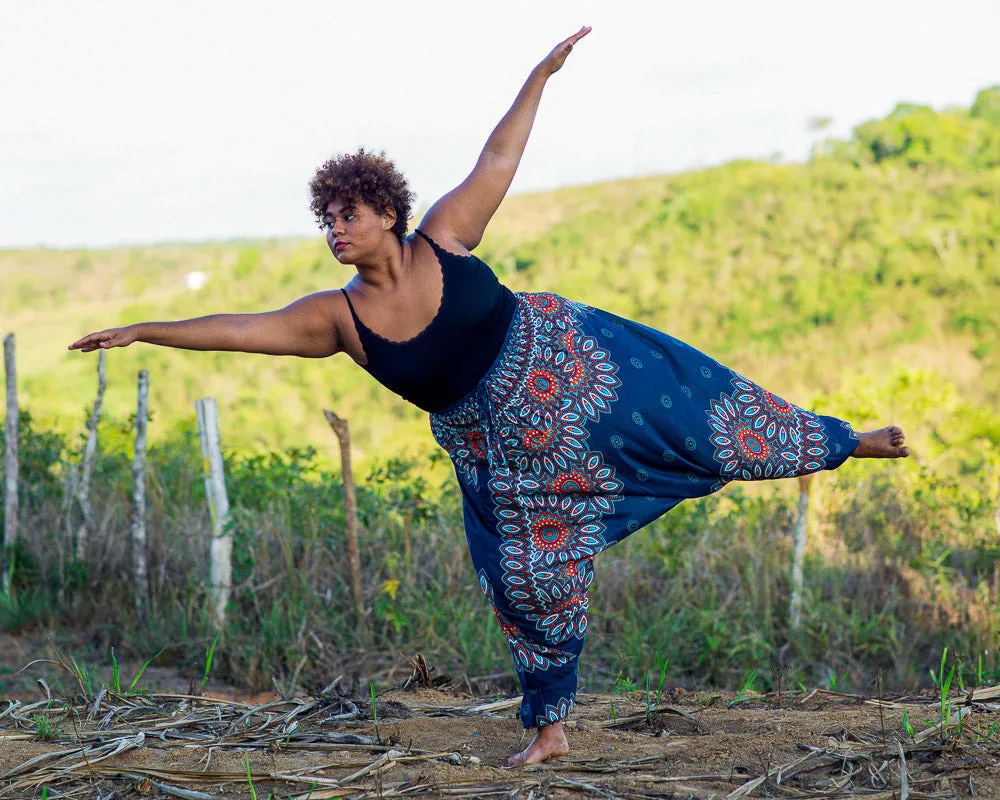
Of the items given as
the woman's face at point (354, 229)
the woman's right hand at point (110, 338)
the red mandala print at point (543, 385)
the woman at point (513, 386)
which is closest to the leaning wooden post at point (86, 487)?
the woman's right hand at point (110, 338)

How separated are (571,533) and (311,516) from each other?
3.12m

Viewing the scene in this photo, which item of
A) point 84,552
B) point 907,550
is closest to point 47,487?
point 84,552

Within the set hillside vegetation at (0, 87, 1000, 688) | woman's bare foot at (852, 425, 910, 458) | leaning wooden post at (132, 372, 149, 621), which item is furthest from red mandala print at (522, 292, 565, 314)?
leaning wooden post at (132, 372, 149, 621)

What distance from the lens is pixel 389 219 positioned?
9.89ft

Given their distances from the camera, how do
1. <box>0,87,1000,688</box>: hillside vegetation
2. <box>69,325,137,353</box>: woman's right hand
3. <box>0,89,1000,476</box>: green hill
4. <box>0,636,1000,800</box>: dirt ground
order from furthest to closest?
<box>0,89,1000,476</box>: green hill
<box>0,87,1000,688</box>: hillside vegetation
<box>69,325,137,353</box>: woman's right hand
<box>0,636,1000,800</box>: dirt ground

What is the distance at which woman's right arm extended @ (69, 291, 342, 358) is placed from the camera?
2.88 meters

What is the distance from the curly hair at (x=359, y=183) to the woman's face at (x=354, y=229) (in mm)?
20

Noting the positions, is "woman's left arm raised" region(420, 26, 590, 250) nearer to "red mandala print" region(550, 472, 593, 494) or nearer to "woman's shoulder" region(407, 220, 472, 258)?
"woman's shoulder" region(407, 220, 472, 258)

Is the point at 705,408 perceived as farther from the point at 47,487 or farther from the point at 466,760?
the point at 47,487

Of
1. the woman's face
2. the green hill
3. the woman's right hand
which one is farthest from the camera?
the green hill

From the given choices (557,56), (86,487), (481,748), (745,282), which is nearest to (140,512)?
(86,487)

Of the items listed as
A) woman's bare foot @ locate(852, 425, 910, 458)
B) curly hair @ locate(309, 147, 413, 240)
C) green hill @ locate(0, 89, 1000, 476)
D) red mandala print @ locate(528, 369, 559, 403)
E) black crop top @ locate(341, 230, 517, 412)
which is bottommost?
woman's bare foot @ locate(852, 425, 910, 458)

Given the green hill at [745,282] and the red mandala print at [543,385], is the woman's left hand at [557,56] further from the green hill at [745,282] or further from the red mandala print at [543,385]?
the green hill at [745,282]

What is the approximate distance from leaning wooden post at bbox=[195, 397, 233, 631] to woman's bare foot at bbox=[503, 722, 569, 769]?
→ 9.68 feet
